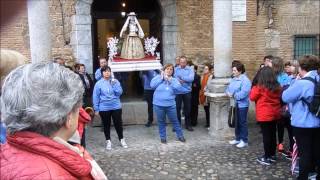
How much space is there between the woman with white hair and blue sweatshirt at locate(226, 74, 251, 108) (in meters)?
5.74

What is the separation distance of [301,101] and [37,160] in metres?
4.17

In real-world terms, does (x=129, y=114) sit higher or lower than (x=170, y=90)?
lower

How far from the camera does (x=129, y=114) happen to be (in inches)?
413

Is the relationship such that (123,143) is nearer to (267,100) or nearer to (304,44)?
(267,100)

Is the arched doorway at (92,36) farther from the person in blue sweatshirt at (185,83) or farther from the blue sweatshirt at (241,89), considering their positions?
the blue sweatshirt at (241,89)

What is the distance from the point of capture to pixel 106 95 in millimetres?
7203

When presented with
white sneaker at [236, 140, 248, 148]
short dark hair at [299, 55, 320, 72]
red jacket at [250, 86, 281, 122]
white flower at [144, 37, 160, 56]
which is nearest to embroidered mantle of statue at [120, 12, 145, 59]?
white flower at [144, 37, 160, 56]

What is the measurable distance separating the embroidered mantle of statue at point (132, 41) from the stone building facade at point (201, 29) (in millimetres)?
2311

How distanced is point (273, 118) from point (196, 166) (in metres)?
1.42

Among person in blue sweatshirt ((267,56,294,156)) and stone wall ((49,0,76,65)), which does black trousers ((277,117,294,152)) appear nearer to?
person in blue sweatshirt ((267,56,294,156))

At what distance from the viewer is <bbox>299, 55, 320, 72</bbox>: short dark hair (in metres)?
5.00

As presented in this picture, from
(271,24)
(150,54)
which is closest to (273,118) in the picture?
(150,54)

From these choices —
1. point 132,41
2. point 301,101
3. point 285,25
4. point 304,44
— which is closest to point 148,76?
point 132,41

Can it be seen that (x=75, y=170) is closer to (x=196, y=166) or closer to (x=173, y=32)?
(x=196, y=166)
